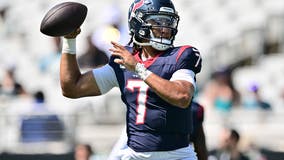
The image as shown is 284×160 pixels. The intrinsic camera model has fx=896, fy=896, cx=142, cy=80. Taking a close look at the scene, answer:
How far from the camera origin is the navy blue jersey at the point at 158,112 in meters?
4.71

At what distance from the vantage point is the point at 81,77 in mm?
5035

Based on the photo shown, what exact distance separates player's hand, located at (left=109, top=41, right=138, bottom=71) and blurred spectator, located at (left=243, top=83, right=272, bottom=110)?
209 inches

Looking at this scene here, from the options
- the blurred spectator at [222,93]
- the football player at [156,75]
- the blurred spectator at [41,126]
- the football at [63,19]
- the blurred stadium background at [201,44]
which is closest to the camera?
the football player at [156,75]

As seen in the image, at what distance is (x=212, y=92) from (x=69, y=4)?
512cm

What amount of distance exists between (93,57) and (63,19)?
509 centimetres

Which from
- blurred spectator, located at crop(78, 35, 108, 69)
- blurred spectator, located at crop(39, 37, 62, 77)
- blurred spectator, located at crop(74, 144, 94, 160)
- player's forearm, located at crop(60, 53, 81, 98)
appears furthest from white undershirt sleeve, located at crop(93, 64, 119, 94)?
blurred spectator, located at crop(39, 37, 62, 77)

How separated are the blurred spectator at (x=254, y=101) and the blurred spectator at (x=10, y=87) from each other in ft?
8.10

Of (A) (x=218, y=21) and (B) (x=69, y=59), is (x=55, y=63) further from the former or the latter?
(B) (x=69, y=59)

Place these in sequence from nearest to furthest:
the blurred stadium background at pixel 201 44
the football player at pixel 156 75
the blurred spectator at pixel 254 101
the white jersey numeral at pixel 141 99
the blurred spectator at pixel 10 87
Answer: the football player at pixel 156 75
the white jersey numeral at pixel 141 99
the blurred spectator at pixel 254 101
the blurred spectator at pixel 10 87
the blurred stadium background at pixel 201 44

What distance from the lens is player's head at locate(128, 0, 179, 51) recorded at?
188 inches

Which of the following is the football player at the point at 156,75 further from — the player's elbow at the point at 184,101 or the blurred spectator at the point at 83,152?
the blurred spectator at the point at 83,152

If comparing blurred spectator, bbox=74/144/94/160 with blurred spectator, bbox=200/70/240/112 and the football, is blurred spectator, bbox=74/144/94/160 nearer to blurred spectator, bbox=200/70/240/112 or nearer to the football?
blurred spectator, bbox=200/70/240/112

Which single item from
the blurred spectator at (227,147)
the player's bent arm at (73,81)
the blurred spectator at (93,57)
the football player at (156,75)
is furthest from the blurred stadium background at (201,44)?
the football player at (156,75)

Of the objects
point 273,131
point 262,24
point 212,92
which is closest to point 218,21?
point 262,24
